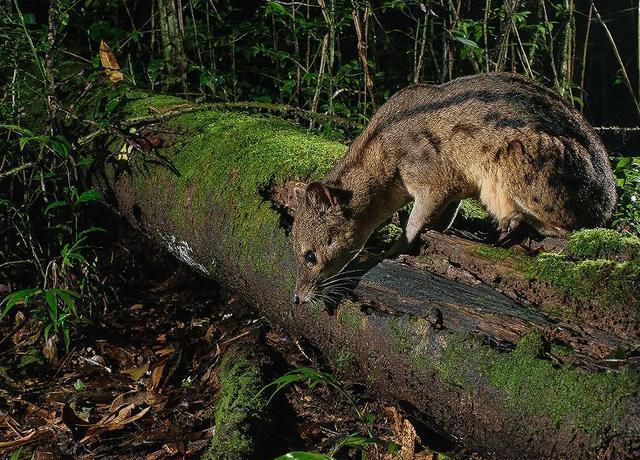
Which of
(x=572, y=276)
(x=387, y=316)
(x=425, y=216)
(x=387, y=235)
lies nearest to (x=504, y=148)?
(x=425, y=216)

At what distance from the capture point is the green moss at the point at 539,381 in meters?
2.24

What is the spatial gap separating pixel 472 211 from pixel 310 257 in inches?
62.3

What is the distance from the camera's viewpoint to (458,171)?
14.4ft

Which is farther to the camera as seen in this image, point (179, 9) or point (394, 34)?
point (394, 34)

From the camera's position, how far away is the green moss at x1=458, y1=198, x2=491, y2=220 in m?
4.66

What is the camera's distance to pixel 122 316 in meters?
4.82

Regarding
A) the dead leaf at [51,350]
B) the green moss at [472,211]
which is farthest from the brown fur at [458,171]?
the dead leaf at [51,350]

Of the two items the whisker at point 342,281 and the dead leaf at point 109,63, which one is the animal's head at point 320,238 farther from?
the dead leaf at point 109,63

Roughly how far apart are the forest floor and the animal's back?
5.31 ft

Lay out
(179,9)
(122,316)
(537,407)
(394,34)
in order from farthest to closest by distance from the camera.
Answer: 1. (394,34)
2. (179,9)
3. (122,316)
4. (537,407)

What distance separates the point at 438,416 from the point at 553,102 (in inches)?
94.9

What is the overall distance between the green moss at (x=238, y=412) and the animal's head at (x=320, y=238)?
515 mm

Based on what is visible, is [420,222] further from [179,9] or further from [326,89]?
[179,9]

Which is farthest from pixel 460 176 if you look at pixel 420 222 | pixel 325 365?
pixel 325 365
